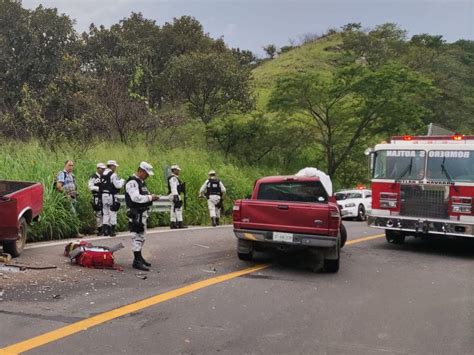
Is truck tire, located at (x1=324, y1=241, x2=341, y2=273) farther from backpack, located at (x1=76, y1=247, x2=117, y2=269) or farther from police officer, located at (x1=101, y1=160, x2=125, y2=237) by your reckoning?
police officer, located at (x1=101, y1=160, x2=125, y2=237)

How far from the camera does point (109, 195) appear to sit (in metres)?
11.8

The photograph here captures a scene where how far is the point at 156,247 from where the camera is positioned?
34.7ft

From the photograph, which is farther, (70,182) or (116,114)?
(116,114)

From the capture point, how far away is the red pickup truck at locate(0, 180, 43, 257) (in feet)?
26.5

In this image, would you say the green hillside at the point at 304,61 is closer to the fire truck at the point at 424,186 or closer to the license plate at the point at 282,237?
the fire truck at the point at 424,186

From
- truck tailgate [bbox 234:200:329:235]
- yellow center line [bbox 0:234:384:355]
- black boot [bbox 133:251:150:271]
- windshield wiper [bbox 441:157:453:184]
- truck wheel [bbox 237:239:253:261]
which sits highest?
windshield wiper [bbox 441:157:453:184]

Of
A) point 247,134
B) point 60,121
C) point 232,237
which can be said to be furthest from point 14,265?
point 247,134

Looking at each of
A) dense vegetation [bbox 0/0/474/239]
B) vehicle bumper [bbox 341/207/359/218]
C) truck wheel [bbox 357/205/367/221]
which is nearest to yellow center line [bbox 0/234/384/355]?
dense vegetation [bbox 0/0/474/239]

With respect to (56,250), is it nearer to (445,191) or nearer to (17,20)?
(445,191)

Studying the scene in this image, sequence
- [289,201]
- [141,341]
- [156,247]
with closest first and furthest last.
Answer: [141,341] → [289,201] → [156,247]

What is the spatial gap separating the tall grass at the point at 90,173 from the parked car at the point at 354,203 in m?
4.39

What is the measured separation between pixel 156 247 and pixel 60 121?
13.5m

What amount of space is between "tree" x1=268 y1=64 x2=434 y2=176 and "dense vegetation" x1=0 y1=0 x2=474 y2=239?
0.19ft

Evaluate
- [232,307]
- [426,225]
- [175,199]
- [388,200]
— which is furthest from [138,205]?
[426,225]
